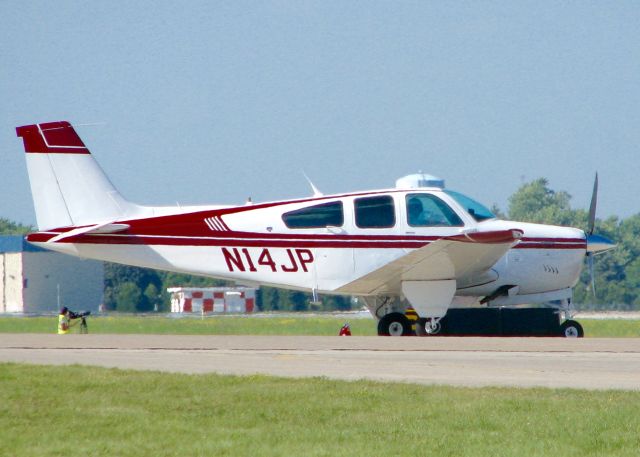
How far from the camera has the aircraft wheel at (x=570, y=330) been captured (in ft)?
68.7

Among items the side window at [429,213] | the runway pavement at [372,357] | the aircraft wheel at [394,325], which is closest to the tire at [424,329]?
the aircraft wheel at [394,325]

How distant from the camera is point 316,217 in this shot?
20.1m

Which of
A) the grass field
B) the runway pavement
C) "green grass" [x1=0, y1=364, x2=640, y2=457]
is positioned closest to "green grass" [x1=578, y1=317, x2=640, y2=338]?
the grass field

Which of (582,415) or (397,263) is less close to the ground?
(397,263)

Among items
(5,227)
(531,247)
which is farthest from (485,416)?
(5,227)

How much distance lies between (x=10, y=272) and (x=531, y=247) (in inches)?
1775

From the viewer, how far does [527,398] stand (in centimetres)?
1077

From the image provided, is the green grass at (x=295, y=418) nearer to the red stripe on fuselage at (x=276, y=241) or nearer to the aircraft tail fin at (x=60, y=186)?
the red stripe on fuselage at (x=276, y=241)

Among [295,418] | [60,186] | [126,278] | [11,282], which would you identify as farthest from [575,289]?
[295,418]

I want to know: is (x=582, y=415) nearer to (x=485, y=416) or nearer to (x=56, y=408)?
(x=485, y=416)

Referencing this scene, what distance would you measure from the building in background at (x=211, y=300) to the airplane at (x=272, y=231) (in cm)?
3501

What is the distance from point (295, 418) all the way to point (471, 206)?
1101 cm

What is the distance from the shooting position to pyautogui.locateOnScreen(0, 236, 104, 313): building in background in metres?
60.2

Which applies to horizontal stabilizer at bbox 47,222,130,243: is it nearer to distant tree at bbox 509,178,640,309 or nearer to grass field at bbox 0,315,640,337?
grass field at bbox 0,315,640,337
